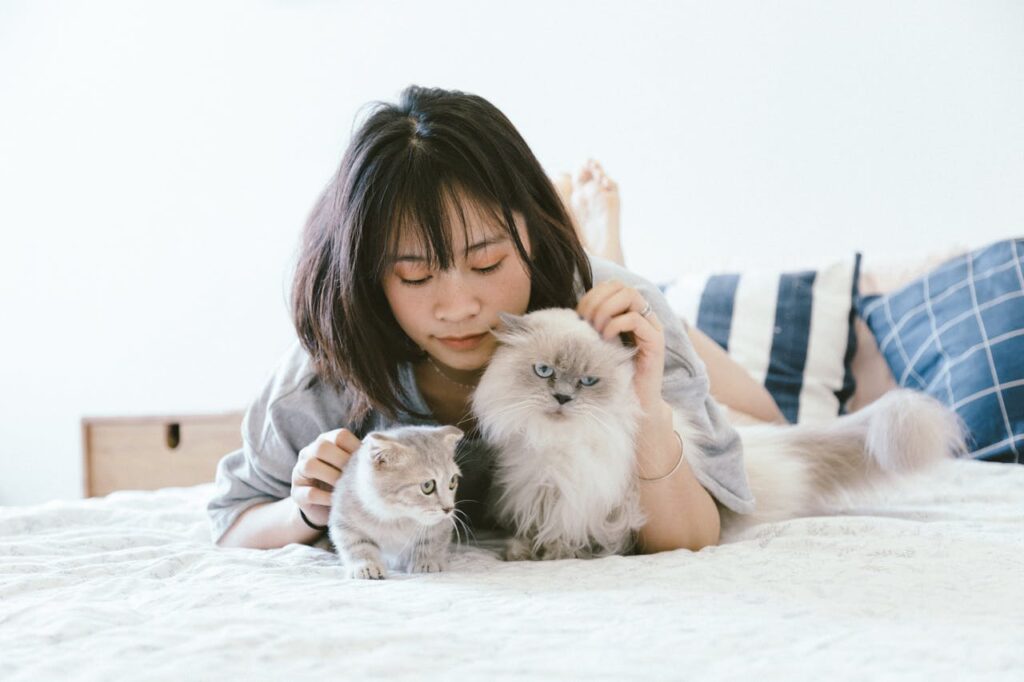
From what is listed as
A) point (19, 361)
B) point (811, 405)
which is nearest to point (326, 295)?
point (811, 405)

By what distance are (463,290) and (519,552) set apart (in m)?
0.45

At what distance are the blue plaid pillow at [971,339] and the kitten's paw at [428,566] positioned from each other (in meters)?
1.44

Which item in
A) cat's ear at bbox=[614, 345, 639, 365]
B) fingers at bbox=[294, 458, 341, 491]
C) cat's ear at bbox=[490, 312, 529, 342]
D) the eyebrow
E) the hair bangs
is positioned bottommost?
fingers at bbox=[294, 458, 341, 491]

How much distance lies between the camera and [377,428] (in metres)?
1.64

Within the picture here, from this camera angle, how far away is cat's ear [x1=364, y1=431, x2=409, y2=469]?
1263 millimetres

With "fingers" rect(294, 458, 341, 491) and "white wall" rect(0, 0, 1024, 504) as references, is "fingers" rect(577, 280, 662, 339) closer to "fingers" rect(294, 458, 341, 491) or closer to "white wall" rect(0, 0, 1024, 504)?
"fingers" rect(294, 458, 341, 491)

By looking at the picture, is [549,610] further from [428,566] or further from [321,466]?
[321,466]

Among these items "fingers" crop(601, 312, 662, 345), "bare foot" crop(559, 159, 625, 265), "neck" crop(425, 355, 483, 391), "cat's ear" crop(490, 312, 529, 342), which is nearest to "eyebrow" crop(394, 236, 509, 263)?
"cat's ear" crop(490, 312, 529, 342)

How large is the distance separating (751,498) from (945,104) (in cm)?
197

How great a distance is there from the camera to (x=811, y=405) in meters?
2.38

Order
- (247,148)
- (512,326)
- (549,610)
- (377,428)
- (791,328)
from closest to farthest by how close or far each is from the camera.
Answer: (549,610)
(512,326)
(377,428)
(791,328)
(247,148)

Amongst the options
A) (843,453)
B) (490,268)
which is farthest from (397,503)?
(843,453)

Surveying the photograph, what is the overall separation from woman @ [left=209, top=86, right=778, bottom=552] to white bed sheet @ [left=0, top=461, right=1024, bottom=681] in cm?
11

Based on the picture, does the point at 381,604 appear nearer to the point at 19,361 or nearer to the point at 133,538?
the point at 133,538
